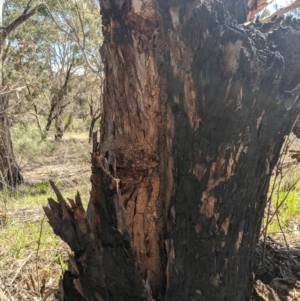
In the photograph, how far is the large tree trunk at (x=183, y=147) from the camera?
1.25m

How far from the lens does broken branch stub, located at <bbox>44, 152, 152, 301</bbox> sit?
1.34 meters

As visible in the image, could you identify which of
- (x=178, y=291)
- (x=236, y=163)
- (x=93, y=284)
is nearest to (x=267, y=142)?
(x=236, y=163)

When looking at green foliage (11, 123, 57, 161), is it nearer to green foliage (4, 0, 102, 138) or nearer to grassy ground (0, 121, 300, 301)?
green foliage (4, 0, 102, 138)

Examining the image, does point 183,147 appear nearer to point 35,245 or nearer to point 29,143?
point 35,245

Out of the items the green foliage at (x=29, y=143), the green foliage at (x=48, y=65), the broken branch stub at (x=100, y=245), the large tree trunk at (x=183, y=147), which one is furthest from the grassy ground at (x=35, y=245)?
the green foliage at (x=48, y=65)

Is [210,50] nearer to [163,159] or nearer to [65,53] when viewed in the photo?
[163,159]

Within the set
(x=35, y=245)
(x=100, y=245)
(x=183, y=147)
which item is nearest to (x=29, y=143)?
(x=35, y=245)

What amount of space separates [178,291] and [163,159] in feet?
1.57

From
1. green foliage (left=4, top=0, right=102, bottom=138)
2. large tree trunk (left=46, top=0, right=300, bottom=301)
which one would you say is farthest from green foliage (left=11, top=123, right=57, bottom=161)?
large tree trunk (left=46, top=0, right=300, bottom=301)

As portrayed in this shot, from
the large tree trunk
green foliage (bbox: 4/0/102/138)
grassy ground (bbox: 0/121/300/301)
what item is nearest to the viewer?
the large tree trunk

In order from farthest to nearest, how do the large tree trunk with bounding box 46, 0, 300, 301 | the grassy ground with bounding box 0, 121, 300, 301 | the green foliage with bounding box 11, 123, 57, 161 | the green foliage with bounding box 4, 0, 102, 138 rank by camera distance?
the green foliage with bounding box 4, 0, 102, 138, the green foliage with bounding box 11, 123, 57, 161, the grassy ground with bounding box 0, 121, 300, 301, the large tree trunk with bounding box 46, 0, 300, 301

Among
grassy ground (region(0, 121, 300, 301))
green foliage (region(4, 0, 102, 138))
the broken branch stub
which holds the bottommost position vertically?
grassy ground (region(0, 121, 300, 301))

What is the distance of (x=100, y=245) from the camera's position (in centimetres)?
136

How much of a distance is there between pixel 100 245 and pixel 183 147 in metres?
0.44
